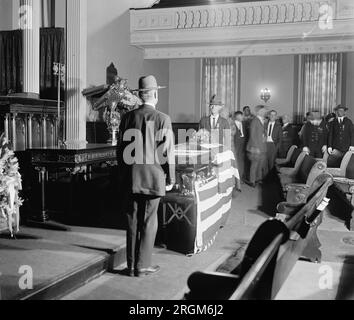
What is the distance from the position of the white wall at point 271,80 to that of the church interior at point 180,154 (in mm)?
42

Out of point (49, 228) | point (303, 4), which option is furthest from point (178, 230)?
point (303, 4)

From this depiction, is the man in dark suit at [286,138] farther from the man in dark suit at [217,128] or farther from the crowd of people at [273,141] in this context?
the man in dark suit at [217,128]

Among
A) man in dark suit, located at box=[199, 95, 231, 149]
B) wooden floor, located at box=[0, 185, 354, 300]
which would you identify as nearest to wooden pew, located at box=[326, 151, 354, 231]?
wooden floor, located at box=[0, 185, 354, 300]

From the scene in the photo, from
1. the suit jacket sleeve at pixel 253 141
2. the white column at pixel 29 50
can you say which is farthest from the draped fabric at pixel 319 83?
the white column at pixel 29 50

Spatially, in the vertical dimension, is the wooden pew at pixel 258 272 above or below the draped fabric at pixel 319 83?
below

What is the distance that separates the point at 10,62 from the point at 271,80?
8205 millimetres

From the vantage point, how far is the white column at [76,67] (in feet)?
32.4

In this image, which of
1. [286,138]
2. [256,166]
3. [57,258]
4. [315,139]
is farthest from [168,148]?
[286,138]

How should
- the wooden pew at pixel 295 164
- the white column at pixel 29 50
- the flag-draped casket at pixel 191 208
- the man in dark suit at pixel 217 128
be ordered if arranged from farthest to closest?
the white column at pixel 29 50, the wooden pew at pixel 295 164, the man in dark suit at pixel 217 128, the flag-draped casket at pixel 191 208

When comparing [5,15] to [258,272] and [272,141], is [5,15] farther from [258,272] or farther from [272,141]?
[258,272]

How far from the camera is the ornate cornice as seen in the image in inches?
433

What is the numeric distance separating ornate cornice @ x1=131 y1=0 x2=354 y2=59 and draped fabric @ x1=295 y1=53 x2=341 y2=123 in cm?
292

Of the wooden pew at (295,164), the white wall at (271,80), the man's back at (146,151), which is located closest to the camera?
the man's back at (146,151)

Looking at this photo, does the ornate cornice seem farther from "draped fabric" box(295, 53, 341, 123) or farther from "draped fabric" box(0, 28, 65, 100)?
"draped fabric" box(295, 53, 341, 123)
